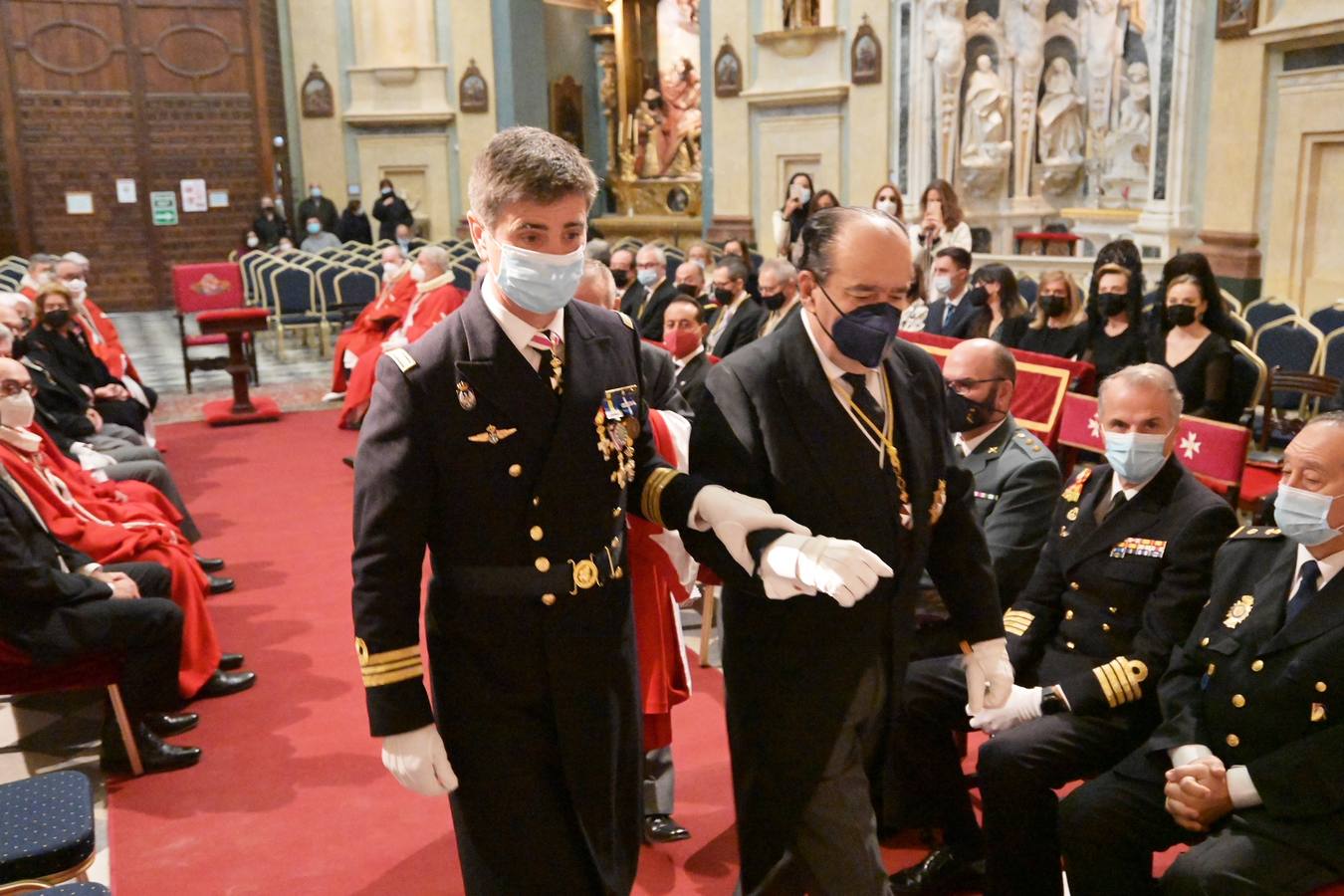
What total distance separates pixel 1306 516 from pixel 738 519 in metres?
1.31

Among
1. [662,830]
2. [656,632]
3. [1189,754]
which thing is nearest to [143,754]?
[662,830]

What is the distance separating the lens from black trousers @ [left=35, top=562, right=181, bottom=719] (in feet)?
12.5

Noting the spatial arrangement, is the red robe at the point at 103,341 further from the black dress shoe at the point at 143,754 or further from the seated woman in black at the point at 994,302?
the seated woman in black at the point at 994,302

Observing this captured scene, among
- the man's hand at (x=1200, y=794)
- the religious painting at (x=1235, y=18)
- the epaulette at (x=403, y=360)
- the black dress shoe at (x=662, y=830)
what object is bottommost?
the black dress shoe at (x=662, y=830)

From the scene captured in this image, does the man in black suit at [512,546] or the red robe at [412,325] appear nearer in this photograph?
the man in black suit at [512,546]

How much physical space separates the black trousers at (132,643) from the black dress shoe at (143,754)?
0.30 ft

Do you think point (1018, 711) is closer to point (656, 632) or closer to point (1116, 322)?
point (656, 632)

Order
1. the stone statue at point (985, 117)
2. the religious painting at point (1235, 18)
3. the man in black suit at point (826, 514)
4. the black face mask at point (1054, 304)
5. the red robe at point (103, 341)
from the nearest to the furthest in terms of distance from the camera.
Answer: the man in black suit at point (826, 514) → the black face mask at point (1054, 304) → the red robe at point (103, 341) → the religious painting at point (1235, 18) → the stone statue at point (985, 117)

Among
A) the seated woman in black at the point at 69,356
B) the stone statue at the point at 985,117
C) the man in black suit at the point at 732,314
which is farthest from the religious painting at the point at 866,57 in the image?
the seated woman in black at the point at 69,356

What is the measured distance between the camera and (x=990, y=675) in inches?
92.6

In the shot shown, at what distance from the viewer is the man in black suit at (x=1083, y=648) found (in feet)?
9.50

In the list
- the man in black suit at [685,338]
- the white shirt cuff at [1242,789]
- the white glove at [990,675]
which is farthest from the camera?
the man in black suit at [685,338]

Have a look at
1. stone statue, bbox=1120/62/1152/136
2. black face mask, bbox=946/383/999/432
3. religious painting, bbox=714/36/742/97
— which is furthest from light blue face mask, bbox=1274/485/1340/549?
religious painting, bbox=714/36/742/97

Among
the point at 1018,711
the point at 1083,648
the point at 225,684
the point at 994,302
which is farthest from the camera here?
the point at 994,302
